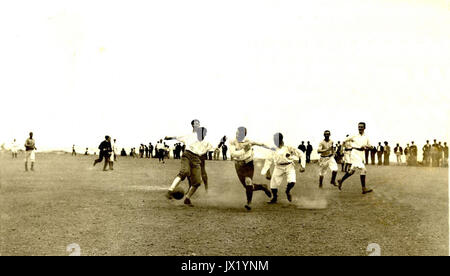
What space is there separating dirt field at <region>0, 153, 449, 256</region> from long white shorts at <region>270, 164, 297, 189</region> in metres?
0.54

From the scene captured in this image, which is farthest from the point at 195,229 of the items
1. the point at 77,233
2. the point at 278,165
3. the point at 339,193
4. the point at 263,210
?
the point at 339,193

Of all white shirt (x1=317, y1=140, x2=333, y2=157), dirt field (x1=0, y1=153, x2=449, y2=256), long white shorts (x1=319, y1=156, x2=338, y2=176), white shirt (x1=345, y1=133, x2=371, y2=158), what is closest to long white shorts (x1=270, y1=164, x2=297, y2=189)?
dirt field (x1=0, y1=153, x2=449, y2=256)

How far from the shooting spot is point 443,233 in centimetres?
966

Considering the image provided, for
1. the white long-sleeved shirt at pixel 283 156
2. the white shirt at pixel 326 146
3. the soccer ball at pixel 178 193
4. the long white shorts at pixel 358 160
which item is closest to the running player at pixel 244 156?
the soccer ball at pixel 178 193

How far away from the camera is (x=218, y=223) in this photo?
10172mm

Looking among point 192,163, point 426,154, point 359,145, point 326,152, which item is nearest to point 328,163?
point 326,152

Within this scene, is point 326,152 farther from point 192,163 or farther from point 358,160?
point 192,163

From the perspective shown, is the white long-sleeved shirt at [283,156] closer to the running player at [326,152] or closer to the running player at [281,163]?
the running player at [281,163]

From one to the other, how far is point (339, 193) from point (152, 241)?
8584 millimetres

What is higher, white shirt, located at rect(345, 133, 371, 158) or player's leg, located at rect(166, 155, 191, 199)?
white shirt, located at rect(345, 133, 371, 158)

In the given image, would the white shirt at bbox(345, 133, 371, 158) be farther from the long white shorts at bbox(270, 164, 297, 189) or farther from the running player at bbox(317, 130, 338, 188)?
the long white shorts at bbox(270, 164, 297, 189)

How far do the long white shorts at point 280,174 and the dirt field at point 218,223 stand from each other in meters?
0.54

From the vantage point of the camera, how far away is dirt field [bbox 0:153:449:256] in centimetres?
819

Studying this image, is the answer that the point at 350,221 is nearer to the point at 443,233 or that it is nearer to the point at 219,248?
the point at 443,233
